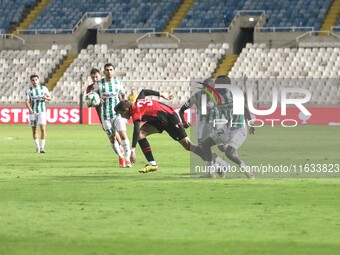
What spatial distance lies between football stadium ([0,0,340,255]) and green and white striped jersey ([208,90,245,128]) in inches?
0.9

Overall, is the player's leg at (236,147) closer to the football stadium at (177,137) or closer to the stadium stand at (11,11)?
the football stadium at (177,137)

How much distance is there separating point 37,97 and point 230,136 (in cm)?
1314

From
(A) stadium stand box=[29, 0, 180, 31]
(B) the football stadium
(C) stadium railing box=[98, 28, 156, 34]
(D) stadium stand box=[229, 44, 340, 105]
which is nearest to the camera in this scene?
(B) the football stadium

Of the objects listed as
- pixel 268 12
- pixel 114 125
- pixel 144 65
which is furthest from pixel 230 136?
pixel 268 12

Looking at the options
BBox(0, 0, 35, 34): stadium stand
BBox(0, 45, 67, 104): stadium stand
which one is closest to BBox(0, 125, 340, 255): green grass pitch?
BBox(0, 45, 67, 104): stadium stand

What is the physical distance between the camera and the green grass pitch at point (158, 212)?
10922 mm

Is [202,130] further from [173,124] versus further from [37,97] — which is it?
[37,97]

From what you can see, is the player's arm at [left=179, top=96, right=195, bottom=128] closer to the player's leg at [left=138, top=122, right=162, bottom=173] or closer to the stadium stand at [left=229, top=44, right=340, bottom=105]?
the player's leg at [left=138, top=122, right=162, bottom=173]

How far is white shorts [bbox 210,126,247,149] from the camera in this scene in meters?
19.7

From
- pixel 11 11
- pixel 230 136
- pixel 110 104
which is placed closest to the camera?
pixel 230 136

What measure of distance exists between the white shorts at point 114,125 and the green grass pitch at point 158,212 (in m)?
0.80

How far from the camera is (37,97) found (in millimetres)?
31938

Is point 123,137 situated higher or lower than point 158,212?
higher

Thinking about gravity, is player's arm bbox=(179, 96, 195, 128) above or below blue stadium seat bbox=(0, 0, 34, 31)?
below
